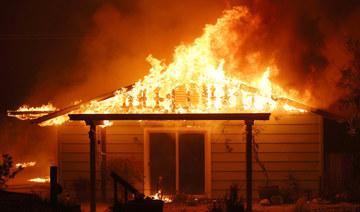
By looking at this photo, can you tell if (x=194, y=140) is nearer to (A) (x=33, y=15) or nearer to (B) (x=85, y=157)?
(B) (x=85, y=157)

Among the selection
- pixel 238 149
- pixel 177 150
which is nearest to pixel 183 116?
pixel 177 150

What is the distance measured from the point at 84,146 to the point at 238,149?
16.1 feet

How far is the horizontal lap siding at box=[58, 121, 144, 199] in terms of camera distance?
561 inches

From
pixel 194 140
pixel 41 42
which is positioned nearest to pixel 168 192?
pixel 194 140

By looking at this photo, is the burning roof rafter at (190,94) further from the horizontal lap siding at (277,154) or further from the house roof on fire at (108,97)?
the horizontal lap siding at (277,154)

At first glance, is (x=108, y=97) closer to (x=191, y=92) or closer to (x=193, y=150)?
(x=191, y=92)

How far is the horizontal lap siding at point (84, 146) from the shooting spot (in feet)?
46.7

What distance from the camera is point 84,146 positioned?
568 inches

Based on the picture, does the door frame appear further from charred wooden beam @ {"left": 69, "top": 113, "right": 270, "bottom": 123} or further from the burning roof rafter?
charred wooden beam @ {"left": 69, "top": 113, "right": 270, "bottom": 123}

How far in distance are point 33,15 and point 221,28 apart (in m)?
17.1

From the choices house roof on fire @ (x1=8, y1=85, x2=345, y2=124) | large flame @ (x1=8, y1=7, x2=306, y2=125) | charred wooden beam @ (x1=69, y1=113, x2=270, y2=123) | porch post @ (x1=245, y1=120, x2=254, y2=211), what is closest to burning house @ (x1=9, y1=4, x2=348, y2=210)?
Result: house roof on fire @ (x1=8, y1=85, x2=345, y2=124)

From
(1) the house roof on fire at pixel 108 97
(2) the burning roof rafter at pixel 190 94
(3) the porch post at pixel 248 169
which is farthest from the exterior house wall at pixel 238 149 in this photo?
(3) the porch post at pixel 248 169

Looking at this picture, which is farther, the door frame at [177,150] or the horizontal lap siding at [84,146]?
the horizontal lap siding at [84,146]

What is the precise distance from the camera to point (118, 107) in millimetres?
12320
